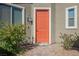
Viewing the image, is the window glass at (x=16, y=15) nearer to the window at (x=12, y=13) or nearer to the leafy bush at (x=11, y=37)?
the window at (x=12, y=13)

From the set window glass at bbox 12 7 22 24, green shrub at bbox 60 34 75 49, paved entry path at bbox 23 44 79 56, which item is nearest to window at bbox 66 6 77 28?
green shrub at bbox 60 34 75 49

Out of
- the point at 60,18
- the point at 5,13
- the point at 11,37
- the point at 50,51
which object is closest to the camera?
the point at 11,37

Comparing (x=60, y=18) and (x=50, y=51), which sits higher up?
(x=60, y=18)

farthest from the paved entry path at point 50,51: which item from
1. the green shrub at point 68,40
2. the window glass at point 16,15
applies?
the window glass at point 16,15

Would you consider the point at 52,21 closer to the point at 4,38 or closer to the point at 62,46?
the point at 62,46

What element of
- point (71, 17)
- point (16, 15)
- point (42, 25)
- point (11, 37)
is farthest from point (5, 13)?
point (71, 17)

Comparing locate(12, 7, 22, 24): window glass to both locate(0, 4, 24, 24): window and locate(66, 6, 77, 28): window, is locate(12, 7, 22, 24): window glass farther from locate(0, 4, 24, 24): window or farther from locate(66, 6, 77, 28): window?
locate(66, 6, 77, 28): window

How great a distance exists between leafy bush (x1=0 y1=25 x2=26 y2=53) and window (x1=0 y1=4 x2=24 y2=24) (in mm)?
1002

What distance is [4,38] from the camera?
457 inches

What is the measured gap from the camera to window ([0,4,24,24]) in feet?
41.9

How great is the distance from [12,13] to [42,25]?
2.09 m

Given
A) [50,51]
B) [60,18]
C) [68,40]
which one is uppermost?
[60,18]

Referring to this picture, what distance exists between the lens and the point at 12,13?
1312 cm

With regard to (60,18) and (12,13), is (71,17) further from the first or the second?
(12,13)
